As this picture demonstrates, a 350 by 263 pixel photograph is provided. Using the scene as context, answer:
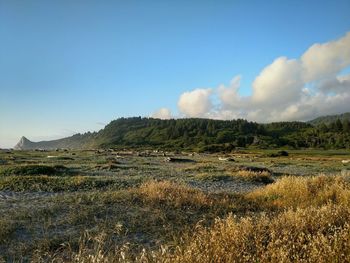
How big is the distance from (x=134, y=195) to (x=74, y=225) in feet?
14.3

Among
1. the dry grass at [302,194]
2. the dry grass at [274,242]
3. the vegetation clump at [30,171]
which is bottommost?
the dry grass at [302,194]

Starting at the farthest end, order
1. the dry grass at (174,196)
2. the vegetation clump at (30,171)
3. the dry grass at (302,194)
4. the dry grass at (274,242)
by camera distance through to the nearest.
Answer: the vegetation clump at (30,171)
the dry grass at (302,194)
the dry grass at (174,196)
the dry grass at (274,242)

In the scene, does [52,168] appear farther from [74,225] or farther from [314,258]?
[314,258]

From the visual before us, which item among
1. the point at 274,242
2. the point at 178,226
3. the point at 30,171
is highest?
the point at 274,242

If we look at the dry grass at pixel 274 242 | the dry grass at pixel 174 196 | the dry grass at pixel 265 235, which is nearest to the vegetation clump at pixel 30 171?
the dry grass at pixel 265 235

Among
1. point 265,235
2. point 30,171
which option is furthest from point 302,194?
point 30,171

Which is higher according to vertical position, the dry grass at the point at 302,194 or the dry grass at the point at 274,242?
the dry grass at the point at 274,242

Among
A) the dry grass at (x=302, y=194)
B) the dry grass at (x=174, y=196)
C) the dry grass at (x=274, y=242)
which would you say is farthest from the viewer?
the dry grass at (x=302, y=194)

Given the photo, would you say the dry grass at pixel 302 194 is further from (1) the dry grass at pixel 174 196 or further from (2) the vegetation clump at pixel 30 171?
(2) the vegetation clump at pixel 30 171

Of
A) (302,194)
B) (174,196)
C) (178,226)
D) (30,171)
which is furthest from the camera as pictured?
(30,171)

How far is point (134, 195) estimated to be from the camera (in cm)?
1658

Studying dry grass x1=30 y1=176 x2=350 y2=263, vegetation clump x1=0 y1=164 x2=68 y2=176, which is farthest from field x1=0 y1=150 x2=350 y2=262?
vegetation clump x1=0 y1=164 x2=68 y2=176

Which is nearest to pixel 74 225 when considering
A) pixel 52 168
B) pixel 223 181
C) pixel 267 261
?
pixel 267 261

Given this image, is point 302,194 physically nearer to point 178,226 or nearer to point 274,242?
point 178,226
